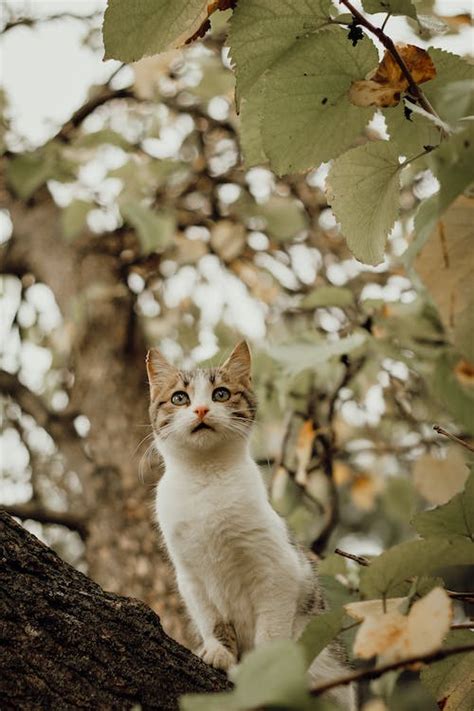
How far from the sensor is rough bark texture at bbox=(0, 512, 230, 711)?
0.70 meters

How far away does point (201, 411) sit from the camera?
155 centimetres

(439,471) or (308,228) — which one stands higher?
(439,471)

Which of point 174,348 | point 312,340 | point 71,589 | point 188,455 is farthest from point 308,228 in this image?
point 71,589

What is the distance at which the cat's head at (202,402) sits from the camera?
5.05ft

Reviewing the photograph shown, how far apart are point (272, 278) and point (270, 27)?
2155 millimetres

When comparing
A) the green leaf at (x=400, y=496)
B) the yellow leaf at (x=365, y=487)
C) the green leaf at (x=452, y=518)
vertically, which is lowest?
Result: the yellow leaf at (x=365, y=487)

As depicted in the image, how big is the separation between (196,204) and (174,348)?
1.94 ft

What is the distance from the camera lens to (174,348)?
2.65 m

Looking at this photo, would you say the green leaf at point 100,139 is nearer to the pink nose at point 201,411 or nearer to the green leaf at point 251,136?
the pink nose at point 201,411

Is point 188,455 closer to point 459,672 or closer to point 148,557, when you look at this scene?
point 148,557

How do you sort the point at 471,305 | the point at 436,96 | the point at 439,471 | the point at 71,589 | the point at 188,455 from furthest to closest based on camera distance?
the point at 188,455 < the point at 439,471 < the point at 71,589 < the point at 436,96 < the point at 471,305

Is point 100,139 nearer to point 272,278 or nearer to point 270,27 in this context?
point 272,278

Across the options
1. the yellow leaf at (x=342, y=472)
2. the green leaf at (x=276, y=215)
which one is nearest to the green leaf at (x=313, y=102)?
the green leaf at (x=276, y=215)

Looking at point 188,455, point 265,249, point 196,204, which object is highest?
point 188,455
